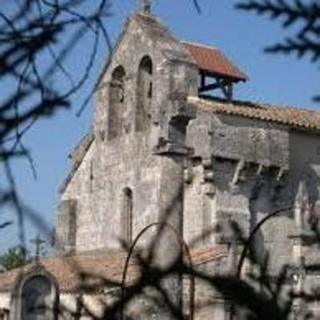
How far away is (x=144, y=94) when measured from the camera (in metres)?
25.1

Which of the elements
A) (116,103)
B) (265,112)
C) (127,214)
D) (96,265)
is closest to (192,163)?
(265,112)

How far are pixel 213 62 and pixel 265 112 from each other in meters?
2.93

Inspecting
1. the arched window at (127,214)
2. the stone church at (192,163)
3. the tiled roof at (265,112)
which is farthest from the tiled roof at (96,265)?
the tiled roof at (265,112)

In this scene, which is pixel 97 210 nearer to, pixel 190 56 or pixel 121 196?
pixel 121 196

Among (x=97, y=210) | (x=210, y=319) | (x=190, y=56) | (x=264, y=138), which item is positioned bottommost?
(x=210, y=319)

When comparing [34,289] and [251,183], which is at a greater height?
[251,183]

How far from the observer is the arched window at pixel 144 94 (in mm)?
24938

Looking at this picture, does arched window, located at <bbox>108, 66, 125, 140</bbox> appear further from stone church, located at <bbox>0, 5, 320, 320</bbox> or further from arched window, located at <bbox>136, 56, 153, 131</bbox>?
arched window, located at <bbox>136, 56, 153, 131</bbox>

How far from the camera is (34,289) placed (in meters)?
16.6

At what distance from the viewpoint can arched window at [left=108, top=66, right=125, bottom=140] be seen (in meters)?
26.1

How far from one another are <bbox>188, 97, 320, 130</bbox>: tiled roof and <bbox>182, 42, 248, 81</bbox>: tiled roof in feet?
3.12

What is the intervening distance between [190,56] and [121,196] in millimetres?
4399

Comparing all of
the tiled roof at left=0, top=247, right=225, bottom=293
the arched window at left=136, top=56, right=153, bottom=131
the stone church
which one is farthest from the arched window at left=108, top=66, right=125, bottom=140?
the tiled roof at left=0, top=247, right=225, bottom=293

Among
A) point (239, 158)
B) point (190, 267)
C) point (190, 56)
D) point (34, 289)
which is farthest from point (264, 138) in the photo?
point (190, 267)
